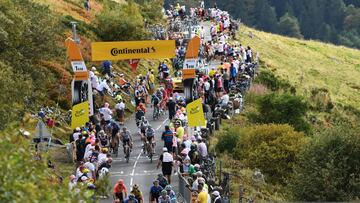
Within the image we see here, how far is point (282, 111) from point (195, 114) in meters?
14.8

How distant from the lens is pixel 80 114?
32719mm

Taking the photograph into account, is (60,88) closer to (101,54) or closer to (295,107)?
(101,54)

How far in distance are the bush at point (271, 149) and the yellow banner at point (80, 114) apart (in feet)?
26.7

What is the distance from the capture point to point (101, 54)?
36.2 meters

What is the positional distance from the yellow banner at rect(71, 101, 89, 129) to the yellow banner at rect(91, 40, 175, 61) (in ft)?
11.7

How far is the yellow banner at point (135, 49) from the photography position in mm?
35625

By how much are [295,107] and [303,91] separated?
12.4m

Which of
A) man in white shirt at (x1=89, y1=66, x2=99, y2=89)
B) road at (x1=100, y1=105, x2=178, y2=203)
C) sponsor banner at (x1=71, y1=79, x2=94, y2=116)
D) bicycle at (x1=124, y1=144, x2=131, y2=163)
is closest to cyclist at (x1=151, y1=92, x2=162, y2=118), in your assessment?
man in white shirt at (x1=89, y1=66, x2=99, y2=89)

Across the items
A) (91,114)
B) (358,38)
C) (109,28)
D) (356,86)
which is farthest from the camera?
(358,38)

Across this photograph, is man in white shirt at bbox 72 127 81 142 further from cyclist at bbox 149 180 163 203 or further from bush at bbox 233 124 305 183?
bush at bbox 233 124 305 183

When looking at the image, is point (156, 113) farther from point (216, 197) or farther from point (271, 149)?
point (216, 197)

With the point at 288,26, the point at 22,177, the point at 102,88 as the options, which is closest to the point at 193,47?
the point at 102,88

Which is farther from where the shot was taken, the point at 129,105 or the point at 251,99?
the point at 251,99

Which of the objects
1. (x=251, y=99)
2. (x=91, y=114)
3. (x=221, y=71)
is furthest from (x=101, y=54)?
(x=251, y=99)
